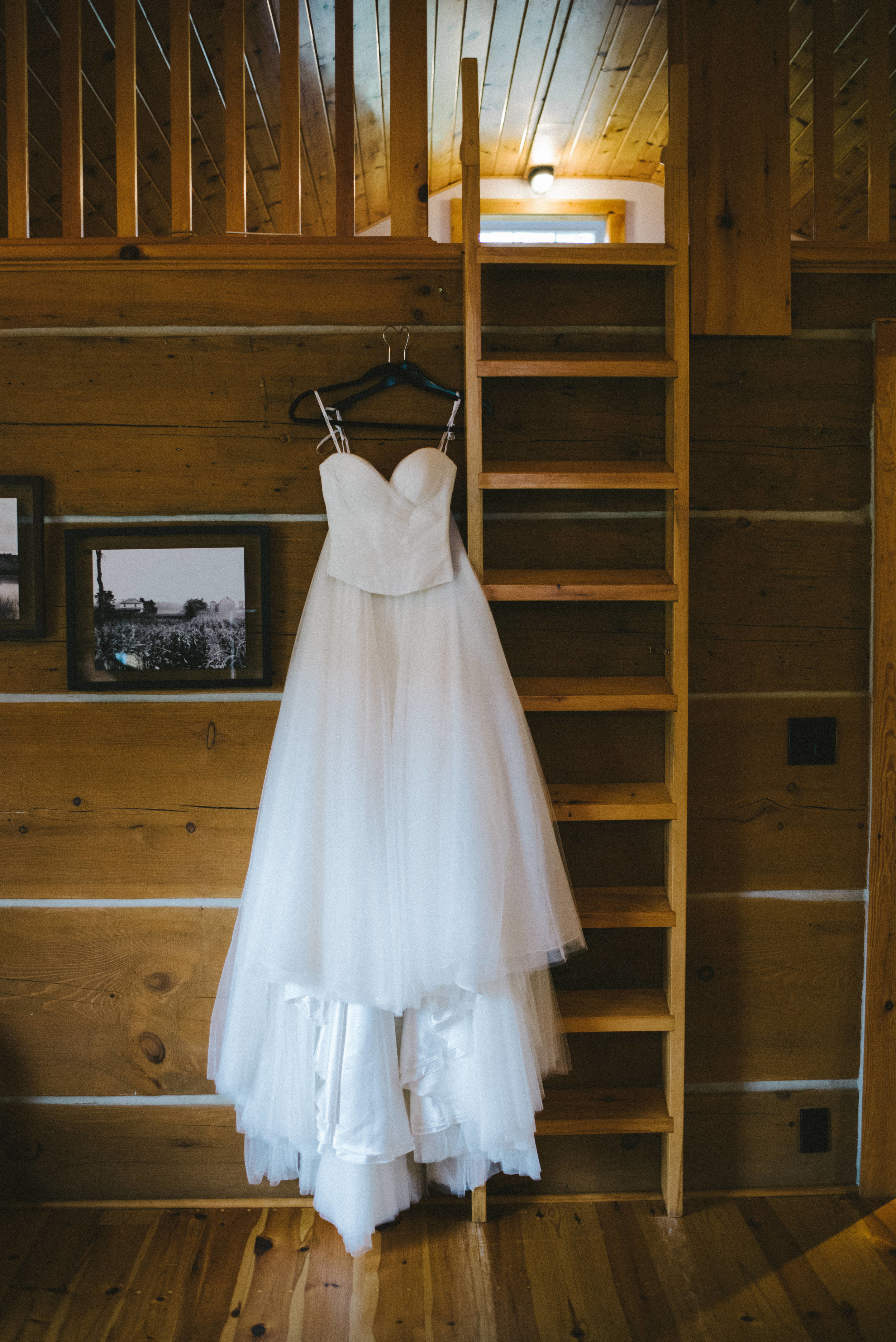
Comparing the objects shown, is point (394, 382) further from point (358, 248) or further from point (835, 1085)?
point (835, 1085)

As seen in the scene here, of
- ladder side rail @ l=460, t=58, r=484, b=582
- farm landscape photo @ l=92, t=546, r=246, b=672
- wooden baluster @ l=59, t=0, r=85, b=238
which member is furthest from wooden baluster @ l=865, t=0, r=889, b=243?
wooden baluster @ l=59, t=0, r=85, b=238

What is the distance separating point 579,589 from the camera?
5.30ft

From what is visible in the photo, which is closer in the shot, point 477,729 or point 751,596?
point 477,729

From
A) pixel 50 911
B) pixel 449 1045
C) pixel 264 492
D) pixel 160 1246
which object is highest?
pixel 264 492

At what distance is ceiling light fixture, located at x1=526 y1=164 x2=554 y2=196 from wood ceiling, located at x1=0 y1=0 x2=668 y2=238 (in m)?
0.13

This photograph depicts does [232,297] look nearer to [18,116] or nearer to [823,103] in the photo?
[18,116]

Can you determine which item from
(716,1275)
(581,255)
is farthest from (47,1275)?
(581,255)

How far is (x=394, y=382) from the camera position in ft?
5.60

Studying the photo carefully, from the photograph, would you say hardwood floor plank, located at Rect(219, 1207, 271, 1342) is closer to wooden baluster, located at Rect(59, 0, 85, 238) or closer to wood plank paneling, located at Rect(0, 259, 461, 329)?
wood plank paneling, located at Rect(0, 259, 461, 329)

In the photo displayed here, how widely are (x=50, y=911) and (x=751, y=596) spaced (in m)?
1.69

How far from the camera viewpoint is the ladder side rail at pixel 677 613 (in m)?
1.60

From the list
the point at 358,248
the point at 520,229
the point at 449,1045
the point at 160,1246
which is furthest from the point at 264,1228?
the point at 520,229

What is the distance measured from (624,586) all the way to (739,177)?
0.94 m

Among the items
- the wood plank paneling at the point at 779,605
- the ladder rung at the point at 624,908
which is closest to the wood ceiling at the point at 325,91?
the wood plank paneling at the point at 779,605
